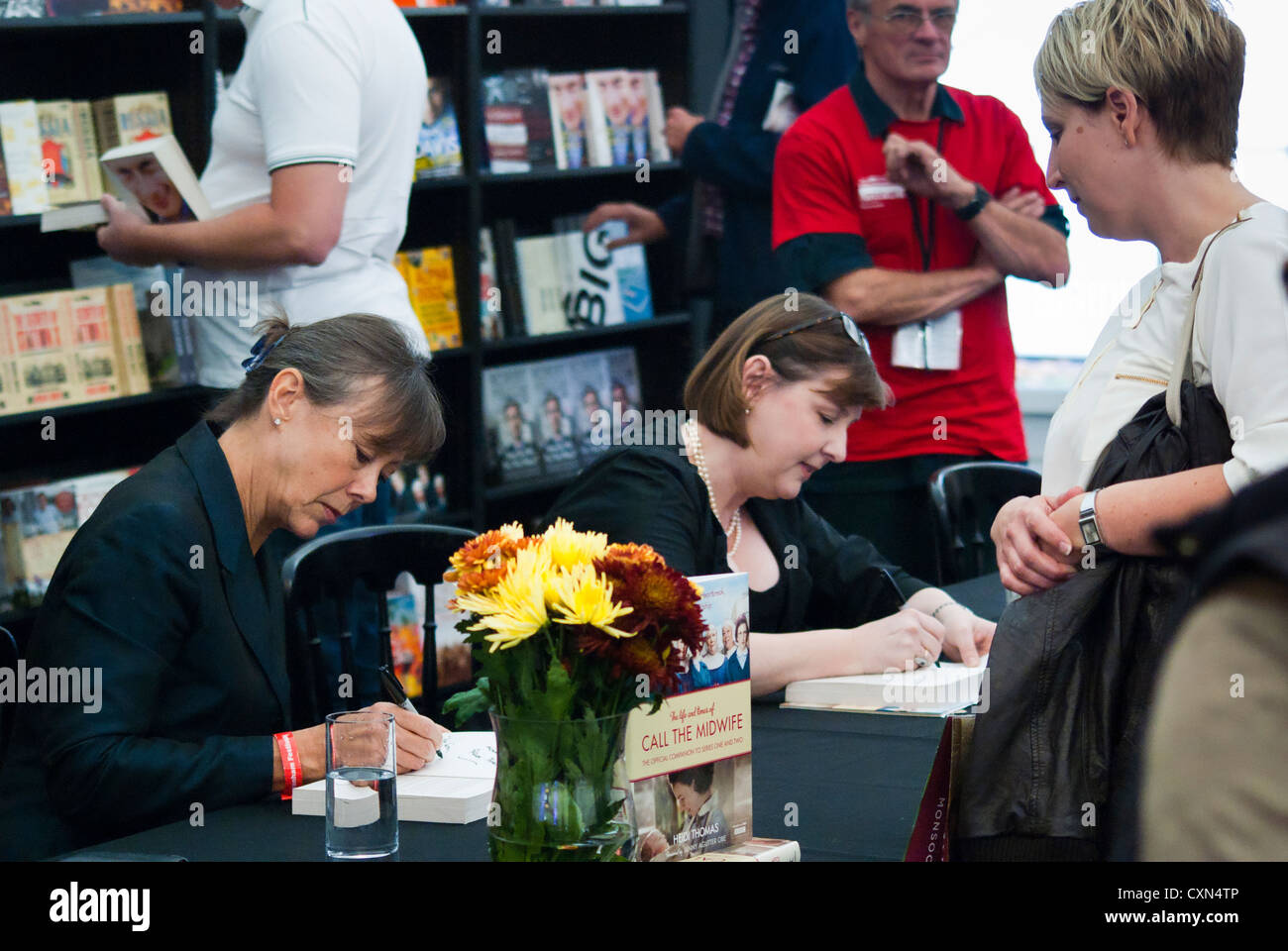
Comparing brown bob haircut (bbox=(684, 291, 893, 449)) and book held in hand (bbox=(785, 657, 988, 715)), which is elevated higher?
brown bob haircut (bbox=(684, 291, 893, 449))

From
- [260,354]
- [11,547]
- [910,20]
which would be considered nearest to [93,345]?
[11,547]

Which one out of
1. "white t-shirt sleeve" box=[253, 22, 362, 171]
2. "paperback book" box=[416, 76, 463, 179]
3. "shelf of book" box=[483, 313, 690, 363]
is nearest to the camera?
"white t-shirt sleeve" box=[253, 22, 362, 171]

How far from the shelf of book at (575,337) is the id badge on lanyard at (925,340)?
4.40 ft

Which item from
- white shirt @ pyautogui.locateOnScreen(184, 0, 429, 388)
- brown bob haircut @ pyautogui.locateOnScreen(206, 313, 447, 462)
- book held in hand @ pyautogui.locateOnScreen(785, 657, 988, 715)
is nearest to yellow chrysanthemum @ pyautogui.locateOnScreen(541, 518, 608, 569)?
brown bob haircut @ pyautogui.locateOnScreen(206, 313, 447, 462)

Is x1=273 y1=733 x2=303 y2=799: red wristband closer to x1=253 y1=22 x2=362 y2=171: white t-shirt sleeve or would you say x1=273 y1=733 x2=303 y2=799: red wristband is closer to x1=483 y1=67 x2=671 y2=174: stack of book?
x1=253 y1=22 x2=362 y2=171: white t-shirt sleeve

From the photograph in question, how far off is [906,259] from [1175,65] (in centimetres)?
159

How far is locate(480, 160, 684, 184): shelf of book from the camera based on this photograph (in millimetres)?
3955

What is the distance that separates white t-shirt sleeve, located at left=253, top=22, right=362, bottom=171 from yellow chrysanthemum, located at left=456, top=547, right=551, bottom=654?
5.42 feet

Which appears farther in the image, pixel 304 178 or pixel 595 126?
pixel 595 126

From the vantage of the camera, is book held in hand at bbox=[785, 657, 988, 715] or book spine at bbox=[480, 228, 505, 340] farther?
book spine at bbox=[480, 228, 505, 340]

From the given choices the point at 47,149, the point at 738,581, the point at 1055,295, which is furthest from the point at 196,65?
the point at 1055,295

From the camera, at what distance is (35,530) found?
3148mm

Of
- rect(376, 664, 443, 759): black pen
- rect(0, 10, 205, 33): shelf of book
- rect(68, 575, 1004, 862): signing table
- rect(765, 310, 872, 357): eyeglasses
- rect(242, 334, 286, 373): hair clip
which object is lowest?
rect(68, 575, 1004, 862): signing table

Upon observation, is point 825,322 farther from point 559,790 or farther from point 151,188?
point 151,188
